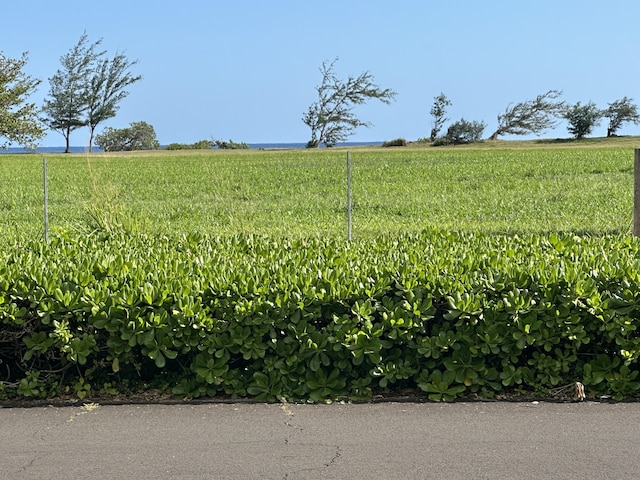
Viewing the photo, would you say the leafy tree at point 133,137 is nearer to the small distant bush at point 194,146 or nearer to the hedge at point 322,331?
the small distant bush at point 194,146

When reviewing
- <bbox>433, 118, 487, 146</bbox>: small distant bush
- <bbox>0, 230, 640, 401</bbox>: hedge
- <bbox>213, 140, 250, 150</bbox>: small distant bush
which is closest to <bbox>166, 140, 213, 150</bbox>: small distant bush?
<bbox>213, 140, 250, 150</bbox>: small distant bush

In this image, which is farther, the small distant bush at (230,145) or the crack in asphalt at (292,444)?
the small distant bush at (230,145)

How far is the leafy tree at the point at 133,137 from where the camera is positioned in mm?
54388

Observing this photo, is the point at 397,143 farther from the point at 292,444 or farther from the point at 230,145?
the point at 292,444

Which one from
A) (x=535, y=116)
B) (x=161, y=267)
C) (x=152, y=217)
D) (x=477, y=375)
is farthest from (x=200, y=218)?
(x=535, y=116)

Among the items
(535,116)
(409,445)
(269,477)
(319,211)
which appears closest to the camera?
(269,477)

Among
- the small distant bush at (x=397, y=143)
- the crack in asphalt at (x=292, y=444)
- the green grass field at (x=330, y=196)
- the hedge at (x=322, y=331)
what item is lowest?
the crack in asphalt at (x=292, y=444)

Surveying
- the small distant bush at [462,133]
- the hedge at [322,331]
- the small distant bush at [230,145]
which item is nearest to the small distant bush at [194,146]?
the small distant bush at [230,145]

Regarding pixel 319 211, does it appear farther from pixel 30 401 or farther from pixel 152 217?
pixel 30 401

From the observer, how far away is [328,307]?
5492 millimetres

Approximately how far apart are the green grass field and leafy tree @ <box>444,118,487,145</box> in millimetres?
16720

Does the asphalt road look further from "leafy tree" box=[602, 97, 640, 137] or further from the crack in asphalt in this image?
"leafy tree" box=[602, 97, 640, 137]

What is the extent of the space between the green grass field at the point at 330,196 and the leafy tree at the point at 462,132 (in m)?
16.7

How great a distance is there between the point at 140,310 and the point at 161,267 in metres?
0.75
